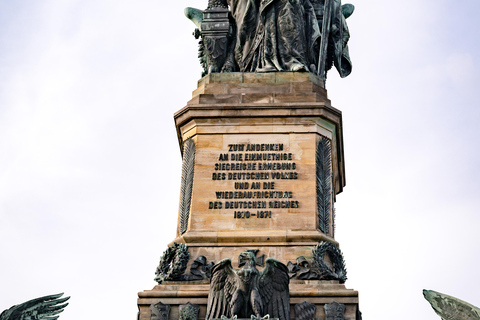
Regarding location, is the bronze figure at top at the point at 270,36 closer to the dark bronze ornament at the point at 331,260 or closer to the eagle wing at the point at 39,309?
the dark bronze ornament at the point at 331,260

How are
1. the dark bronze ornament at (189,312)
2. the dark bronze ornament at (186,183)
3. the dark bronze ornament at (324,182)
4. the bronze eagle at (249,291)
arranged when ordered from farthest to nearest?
1. the dark bronze ornament at (186,183)
2. the dark bronze ornament at (324,182)
3. the dark bronze ornament at (189,312)
4. the bronze eagle at (249,291)

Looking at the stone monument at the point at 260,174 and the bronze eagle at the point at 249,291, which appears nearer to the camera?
the bronze eagle at the point at 249,291

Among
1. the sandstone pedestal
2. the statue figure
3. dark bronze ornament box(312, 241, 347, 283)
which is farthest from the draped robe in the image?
the statue figure

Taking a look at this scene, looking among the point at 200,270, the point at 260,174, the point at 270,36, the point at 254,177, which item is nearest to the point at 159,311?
the point at 200,270

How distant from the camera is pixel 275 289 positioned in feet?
87.8

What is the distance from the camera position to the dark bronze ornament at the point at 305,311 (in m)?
27.0

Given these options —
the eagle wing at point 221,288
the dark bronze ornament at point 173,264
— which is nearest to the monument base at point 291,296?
the dark bronze ornament at point 173,264

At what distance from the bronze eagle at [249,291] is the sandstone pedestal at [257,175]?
1.65 feet

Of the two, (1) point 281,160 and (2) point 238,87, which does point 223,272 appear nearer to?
(1) point 281,160

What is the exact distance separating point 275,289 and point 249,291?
1.89 ft

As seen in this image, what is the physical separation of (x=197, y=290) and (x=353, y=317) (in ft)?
11.0

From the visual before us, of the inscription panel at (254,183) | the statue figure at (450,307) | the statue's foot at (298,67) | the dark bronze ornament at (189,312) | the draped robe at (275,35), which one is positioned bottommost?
the dark bronze ornament at (189,312)

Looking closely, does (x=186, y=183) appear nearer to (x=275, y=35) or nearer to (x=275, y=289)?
(x=275, y=289)

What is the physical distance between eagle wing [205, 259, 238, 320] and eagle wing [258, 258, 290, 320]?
2.01 ft
